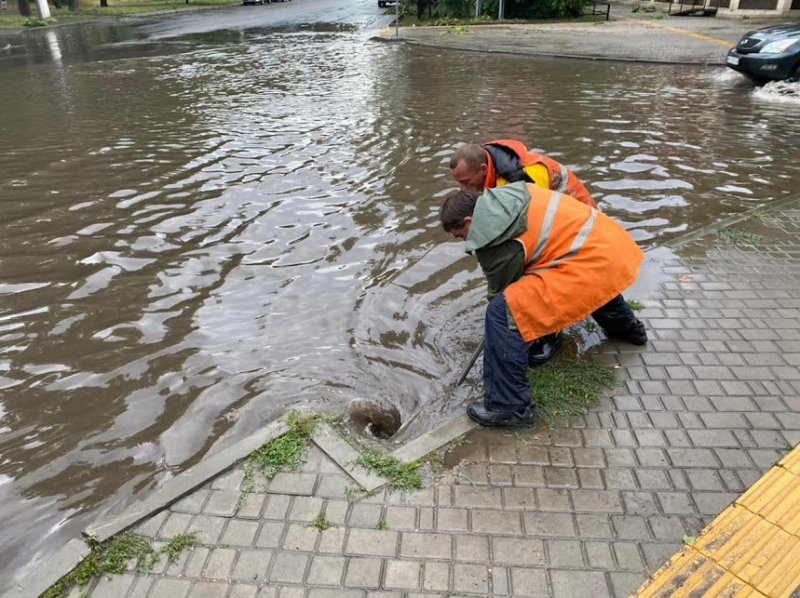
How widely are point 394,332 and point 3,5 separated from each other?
45.9 meters

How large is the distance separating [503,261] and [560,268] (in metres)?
0.31

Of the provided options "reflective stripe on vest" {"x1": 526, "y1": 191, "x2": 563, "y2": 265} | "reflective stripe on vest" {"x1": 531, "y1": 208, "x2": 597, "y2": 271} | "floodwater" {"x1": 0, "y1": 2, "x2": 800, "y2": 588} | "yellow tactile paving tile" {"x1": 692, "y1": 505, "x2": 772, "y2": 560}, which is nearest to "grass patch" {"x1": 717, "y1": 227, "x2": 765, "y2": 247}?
"floodwater" {"x1": 0, "y1": 2, "x2": 800, "y2": 588}

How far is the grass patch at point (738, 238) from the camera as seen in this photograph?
5.61m

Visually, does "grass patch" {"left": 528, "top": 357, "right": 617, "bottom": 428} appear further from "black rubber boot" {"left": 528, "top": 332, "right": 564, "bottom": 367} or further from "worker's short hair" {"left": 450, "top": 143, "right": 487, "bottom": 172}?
"worker's short hair" {"left": 450, "top": 143, "right": 487, "bottom": 172}

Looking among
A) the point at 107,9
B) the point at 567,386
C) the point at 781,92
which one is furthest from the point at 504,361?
the point at 107,9

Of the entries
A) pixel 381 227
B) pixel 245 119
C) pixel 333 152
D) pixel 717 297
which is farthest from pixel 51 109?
pixel 717 297

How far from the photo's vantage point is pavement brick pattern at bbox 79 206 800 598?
2.51 meters

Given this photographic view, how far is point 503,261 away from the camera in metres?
3.21

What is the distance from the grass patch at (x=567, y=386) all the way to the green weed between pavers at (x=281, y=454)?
52.5 inches

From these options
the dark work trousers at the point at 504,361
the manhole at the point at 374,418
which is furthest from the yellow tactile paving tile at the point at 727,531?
the manhole at the point at 374,418

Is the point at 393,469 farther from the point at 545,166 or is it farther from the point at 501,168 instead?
the point at 545,166

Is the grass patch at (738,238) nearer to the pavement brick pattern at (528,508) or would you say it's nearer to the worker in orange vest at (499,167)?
the pavement brick pattern at (528,508)

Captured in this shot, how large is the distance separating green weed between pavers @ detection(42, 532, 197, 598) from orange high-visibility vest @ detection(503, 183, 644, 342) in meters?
1.97

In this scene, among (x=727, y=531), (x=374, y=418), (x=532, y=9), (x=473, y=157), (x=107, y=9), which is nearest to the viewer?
(x=727, y=531)
